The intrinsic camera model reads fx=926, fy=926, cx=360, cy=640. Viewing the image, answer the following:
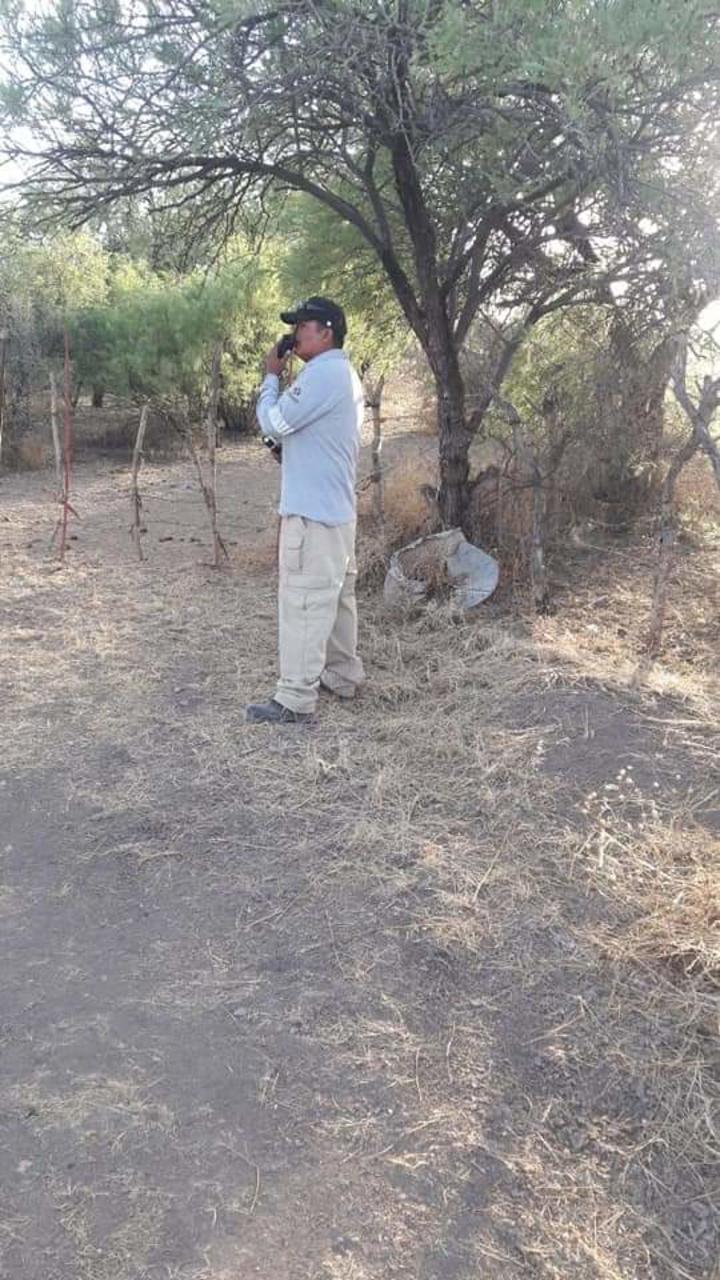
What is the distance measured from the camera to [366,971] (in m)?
2.66

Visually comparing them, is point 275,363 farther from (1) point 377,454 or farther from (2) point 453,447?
(1) point 377,454

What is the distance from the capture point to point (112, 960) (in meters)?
2.73

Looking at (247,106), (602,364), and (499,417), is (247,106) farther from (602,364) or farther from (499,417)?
(602,364)

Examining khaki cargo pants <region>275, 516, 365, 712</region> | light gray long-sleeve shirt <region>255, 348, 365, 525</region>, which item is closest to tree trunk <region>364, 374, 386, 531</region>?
khaki cargo pants <region>275, 516, 365, 712</region>

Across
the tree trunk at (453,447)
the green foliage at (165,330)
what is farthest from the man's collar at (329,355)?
the green foliage at (165,330)

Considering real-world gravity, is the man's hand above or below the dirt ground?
above

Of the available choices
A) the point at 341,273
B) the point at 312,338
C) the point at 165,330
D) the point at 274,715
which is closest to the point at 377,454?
the point at 341,273

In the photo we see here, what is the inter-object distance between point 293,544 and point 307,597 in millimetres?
242

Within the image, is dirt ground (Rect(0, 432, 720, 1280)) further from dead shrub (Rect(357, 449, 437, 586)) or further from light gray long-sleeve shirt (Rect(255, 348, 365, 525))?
dead shrub (Rect(357, 449, 437, 586))

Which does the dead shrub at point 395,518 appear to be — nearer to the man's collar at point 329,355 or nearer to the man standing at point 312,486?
the man standing at point 312,486

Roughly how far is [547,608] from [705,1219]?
4.27 m

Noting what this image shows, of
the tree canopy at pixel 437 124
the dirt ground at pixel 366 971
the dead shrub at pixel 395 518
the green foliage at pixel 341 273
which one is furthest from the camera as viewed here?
the green foliage at pixel 341 273

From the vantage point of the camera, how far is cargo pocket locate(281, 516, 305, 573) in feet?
13.2

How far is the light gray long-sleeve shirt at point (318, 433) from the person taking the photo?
381cm
